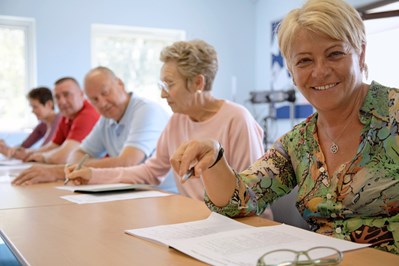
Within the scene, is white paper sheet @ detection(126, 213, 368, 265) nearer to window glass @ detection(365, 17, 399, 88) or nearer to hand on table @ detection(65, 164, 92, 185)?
hand on table @ detection(65, 164, 92, 185)

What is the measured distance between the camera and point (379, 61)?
4.45 metres

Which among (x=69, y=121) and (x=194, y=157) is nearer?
(x=194, y=157)

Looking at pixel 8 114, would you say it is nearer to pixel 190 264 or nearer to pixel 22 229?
pixel 22 229

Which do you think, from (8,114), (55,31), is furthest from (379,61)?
(8,114)

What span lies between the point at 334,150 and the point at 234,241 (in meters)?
0.44

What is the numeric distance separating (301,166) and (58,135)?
289 cm

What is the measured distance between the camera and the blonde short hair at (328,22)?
116cm

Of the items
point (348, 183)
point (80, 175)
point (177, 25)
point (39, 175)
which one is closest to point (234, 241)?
point (348, 183)

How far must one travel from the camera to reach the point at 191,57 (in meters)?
1.94

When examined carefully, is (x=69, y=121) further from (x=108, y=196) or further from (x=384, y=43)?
(x=384, y=43)

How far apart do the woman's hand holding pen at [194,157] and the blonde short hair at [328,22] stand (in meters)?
0.33

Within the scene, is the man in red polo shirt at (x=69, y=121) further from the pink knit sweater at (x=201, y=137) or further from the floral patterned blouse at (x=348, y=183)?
the floral patterned blouse at (x=348, y=183)

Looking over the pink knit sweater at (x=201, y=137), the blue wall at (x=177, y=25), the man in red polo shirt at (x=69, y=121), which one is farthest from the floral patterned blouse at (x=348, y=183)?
the blue wall at (x=177, y=25)

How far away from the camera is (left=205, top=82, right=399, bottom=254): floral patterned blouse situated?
1112mm
